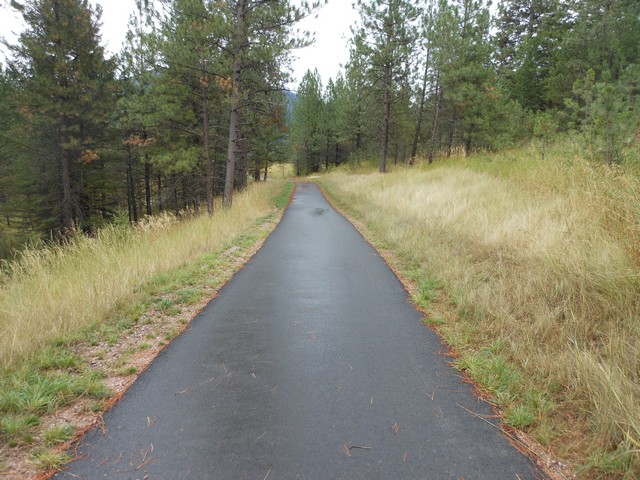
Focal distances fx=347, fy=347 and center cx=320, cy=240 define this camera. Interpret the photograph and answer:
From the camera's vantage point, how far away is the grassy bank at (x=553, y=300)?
253 centimetres

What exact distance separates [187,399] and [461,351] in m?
2.80

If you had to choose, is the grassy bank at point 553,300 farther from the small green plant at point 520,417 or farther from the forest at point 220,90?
the forest at point 220,90

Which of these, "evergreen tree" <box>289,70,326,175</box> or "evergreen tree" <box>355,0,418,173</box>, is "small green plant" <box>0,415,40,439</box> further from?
"evergreen tree" <box>289,70,326,175</box>

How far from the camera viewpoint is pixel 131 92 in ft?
60.7

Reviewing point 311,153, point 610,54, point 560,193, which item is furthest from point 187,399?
point 311,153

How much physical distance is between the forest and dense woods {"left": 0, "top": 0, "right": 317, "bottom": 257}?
0.06 meters

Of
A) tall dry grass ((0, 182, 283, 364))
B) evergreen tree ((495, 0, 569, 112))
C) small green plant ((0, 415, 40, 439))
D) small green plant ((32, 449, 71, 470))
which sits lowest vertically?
small green plant ((32, 449, 71, 470))

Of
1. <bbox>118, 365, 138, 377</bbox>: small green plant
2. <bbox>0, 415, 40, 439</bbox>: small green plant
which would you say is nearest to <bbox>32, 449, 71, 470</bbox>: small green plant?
<bbox>0, 415, 40, 439</bbox>: small green plant

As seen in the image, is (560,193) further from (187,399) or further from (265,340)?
(187,399)

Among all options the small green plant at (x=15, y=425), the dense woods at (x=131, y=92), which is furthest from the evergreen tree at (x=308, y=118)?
the small green plant at (x=15, y=425)

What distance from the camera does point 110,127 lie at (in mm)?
17797

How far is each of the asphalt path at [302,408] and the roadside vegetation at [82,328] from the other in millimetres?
257

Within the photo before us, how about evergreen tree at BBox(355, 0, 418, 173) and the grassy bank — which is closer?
the grassy bank

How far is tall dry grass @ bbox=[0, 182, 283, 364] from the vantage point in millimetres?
3807
